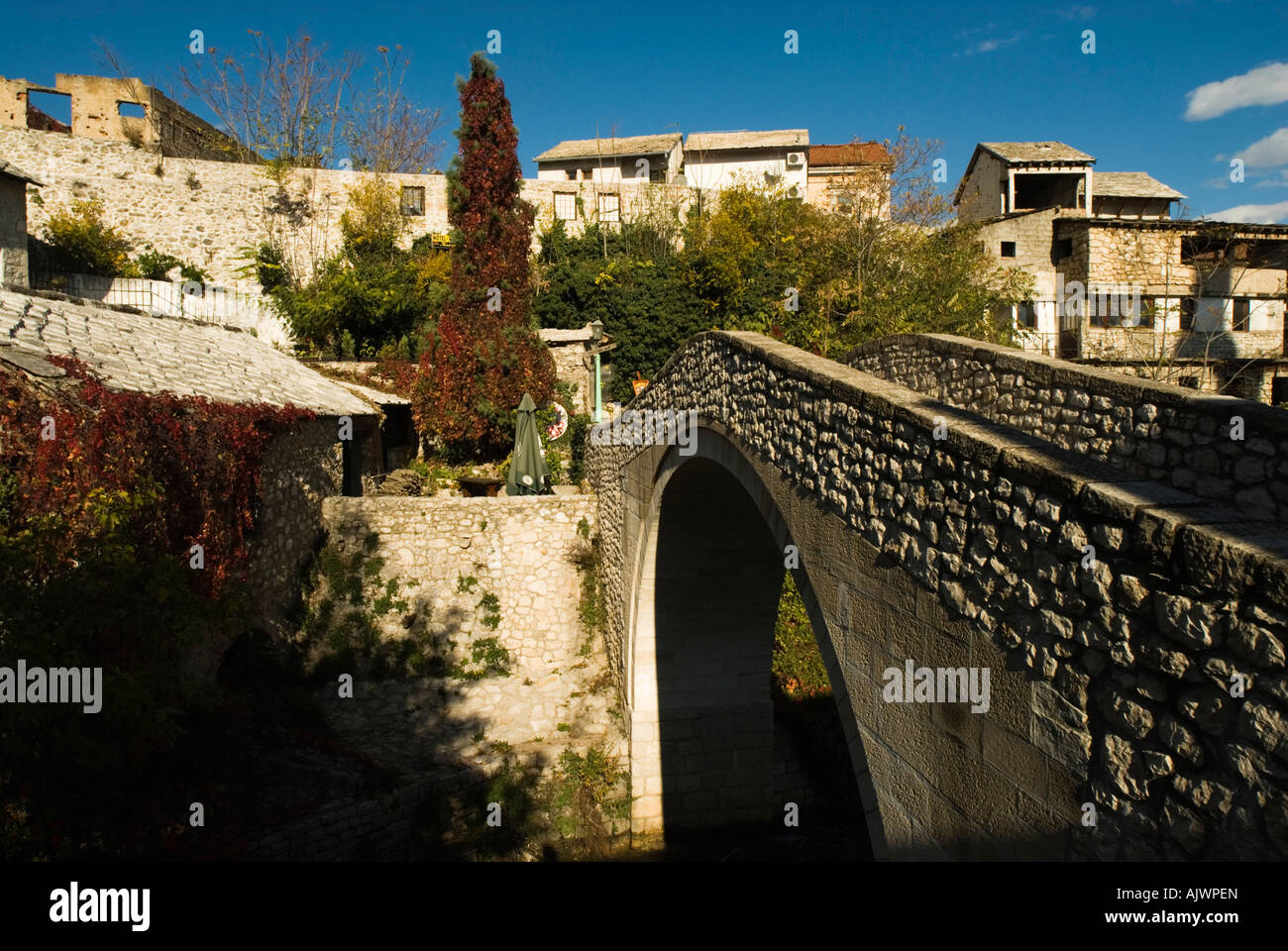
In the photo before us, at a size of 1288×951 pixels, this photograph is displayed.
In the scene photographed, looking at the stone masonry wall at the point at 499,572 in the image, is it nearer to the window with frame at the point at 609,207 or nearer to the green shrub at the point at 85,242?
the green shrub at the point at 85,242

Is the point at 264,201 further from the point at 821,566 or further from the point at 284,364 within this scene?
the point at 821,566

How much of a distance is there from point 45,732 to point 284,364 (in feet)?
31.4

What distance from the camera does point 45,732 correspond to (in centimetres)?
487

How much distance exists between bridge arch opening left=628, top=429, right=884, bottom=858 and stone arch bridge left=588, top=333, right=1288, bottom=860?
194 centimetres

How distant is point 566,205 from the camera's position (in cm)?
2495

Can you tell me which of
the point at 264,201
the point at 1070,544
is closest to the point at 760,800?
the point at 1070,544

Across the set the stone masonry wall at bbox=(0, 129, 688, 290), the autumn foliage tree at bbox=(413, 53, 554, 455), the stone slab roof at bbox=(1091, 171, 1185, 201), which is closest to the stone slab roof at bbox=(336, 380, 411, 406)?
the autumn foliage tree at bbox=(413, 53, 554, 455)

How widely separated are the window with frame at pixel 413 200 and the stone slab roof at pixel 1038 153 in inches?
765

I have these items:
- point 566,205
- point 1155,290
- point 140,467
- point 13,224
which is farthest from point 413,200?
point 1155,290

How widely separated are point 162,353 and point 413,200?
16.3 metres

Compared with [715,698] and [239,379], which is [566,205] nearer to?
[239,379]

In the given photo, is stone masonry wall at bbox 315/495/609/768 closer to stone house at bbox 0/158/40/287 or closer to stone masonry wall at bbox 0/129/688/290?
stone house at bbox 0/158/40/287

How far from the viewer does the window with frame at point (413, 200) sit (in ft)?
78.5

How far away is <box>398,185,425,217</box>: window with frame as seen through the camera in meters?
23.9
